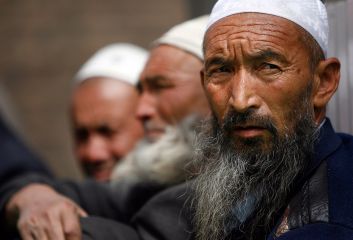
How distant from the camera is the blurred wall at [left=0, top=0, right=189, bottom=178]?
887 cm

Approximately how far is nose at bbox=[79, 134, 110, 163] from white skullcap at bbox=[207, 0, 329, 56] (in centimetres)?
305

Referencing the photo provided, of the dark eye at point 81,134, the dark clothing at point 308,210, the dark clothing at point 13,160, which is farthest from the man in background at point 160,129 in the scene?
the dark eye at point 81,134

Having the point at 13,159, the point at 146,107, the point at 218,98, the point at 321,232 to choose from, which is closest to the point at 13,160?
the point at 13,159

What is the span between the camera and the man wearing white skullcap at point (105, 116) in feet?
21.1

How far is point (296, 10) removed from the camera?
135 inches

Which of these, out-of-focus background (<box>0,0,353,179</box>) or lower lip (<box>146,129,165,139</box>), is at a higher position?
lower lip (<box>146,129,165,139</box>)

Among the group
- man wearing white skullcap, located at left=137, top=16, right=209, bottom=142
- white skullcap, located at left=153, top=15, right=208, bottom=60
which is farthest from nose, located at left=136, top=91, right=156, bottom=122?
white skullcap, located at left=153, top=15, right=208, bottom=60

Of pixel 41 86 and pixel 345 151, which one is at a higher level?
pixel 345 151

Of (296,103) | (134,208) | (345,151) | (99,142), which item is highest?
(296,103)

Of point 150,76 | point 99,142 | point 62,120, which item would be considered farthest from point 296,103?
point 62,120

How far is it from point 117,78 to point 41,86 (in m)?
2.53

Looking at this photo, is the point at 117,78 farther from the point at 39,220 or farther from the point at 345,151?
the point at 345,151

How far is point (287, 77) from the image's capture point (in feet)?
11.2

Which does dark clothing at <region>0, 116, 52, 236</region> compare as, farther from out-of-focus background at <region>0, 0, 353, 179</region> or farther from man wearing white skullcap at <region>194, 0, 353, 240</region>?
out-of-focus background at <region>0, 0, 353, 179</region>
